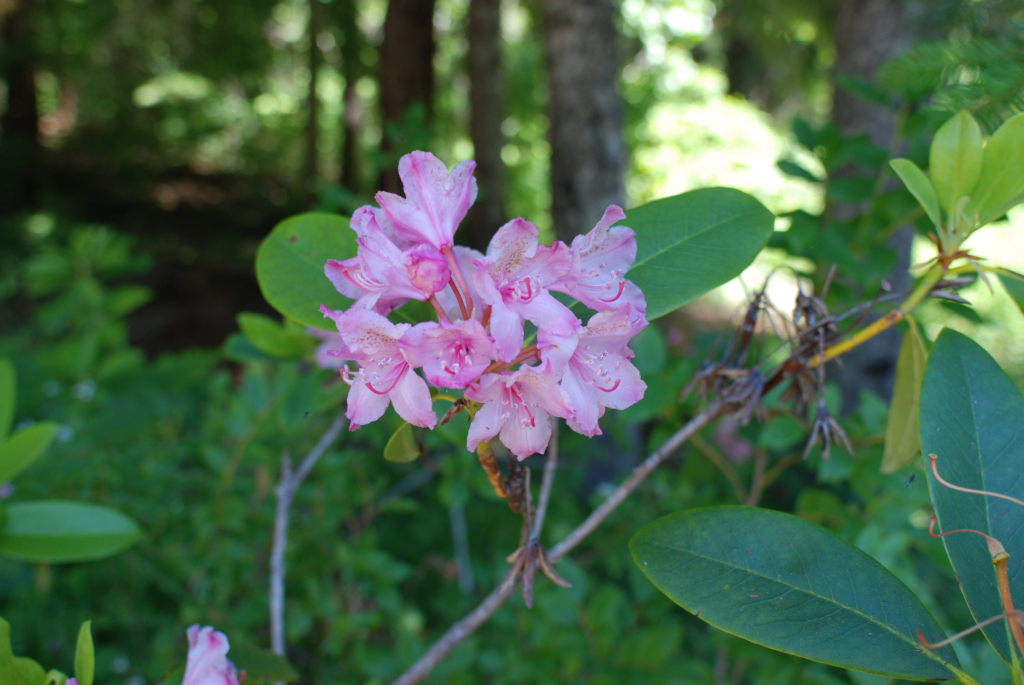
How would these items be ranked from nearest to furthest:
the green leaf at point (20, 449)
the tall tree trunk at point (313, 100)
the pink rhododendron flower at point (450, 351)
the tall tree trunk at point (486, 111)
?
the pink rhododendron flower at point (450, 351), the green leaf at point (20, 449), the tall tree trunk at point (486, 111), the tall tree trunk at point (313, 100)

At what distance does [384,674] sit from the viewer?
126 cm

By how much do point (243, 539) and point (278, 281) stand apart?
1036 millimetres

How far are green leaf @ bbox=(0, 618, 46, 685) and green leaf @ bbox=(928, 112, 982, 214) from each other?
1075mm

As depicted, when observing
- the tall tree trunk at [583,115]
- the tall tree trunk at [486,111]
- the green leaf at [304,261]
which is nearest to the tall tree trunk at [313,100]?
the tall tree trunk at [486,111]

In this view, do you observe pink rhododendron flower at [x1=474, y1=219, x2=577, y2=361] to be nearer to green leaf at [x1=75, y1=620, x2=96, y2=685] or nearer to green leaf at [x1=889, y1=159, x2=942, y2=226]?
green leaf at [x1=889, y1=159, x2=942, y2=226]

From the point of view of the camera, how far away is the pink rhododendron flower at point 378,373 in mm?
585

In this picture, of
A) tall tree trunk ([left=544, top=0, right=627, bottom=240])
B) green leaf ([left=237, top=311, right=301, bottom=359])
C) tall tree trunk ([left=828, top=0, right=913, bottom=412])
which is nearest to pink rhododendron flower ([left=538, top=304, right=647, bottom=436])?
green leaf ([left=237, top=311, right=301, bottom=359])

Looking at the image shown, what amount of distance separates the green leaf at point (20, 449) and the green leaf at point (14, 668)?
48cm

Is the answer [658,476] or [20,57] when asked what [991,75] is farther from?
[20,57]

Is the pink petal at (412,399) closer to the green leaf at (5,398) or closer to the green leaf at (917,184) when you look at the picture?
the green leaf at (917,184)

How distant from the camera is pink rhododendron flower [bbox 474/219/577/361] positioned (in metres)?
0.58

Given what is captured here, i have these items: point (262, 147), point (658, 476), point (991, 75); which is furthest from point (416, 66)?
point (262, 147)

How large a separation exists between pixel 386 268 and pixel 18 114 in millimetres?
9855

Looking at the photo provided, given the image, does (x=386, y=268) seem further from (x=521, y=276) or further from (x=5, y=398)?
(x=5, y=398)
